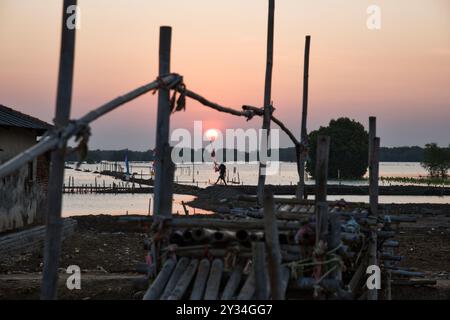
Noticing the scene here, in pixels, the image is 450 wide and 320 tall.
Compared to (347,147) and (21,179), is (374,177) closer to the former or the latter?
(21,179)

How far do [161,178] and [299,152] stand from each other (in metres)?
8.28

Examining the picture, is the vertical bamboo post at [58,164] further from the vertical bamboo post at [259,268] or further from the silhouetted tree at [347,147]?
the silhouetted tree at [347,147]

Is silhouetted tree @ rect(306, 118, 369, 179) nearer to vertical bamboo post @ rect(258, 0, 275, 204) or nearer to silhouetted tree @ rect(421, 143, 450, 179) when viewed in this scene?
silhouetted tree @ rect(421, 143, 450, 179)

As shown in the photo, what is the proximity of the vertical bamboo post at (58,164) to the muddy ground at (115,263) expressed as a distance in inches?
67.8

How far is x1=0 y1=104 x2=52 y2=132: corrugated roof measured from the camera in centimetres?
2012

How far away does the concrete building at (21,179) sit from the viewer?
2016 centimetres

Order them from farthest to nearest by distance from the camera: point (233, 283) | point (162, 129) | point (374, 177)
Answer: point (374, 177), point (162, 129), point (233, 283)

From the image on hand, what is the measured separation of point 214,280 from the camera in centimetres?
739

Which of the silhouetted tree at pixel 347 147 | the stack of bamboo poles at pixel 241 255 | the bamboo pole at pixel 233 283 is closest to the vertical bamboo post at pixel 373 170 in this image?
the stack of bamboo poles at pixel 241 255

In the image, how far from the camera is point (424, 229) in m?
30.9

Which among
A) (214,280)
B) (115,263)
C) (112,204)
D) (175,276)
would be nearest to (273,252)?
(214,280)

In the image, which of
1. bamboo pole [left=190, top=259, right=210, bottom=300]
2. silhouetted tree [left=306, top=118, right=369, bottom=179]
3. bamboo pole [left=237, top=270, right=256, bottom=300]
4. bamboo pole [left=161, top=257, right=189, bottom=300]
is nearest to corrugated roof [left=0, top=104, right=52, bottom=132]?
bamboo pole [left=161, top=257, right=189, bottom=300]

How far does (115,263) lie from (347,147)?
81751mm

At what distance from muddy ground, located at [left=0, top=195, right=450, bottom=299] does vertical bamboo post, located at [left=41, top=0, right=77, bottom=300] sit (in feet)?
5.65
